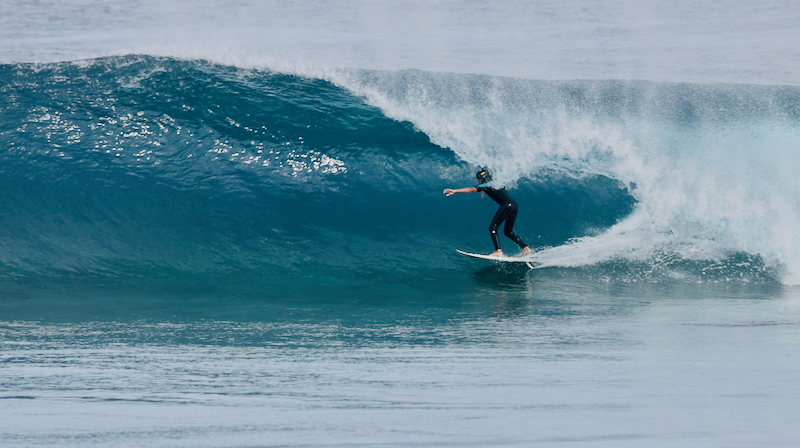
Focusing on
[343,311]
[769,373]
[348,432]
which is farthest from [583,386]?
[343,311]

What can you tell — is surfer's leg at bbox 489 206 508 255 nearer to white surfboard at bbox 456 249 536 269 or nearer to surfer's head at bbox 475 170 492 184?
white surfboard at bbox 456 249 536 269

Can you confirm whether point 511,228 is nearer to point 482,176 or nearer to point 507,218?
point 507,218

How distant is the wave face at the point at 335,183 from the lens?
22.8 feet

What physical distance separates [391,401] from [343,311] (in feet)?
8.32

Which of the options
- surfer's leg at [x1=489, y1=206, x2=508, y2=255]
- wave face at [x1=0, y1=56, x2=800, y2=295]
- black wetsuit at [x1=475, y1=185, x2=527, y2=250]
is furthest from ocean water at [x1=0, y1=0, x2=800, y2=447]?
black wetsuit at [x1=475, y1=185, x2=527, y2=250]

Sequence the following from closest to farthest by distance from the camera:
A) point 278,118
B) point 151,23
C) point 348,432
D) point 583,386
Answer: point 348,432 → point 583,386 → point 278,118 → point 151,23

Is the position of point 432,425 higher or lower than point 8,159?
lower

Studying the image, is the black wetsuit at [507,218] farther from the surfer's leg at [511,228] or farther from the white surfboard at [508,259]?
the white surfboard at [508,259]

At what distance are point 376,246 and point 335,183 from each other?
1.26 meters

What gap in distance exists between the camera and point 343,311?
5285 millimetres

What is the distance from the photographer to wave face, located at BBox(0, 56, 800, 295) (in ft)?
22.8

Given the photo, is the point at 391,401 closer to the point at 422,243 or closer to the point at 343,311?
the point at 343,311

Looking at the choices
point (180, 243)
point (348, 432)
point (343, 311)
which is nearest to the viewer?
point (348, 432)

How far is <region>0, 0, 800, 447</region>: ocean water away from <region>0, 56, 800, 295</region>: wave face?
38 mm
